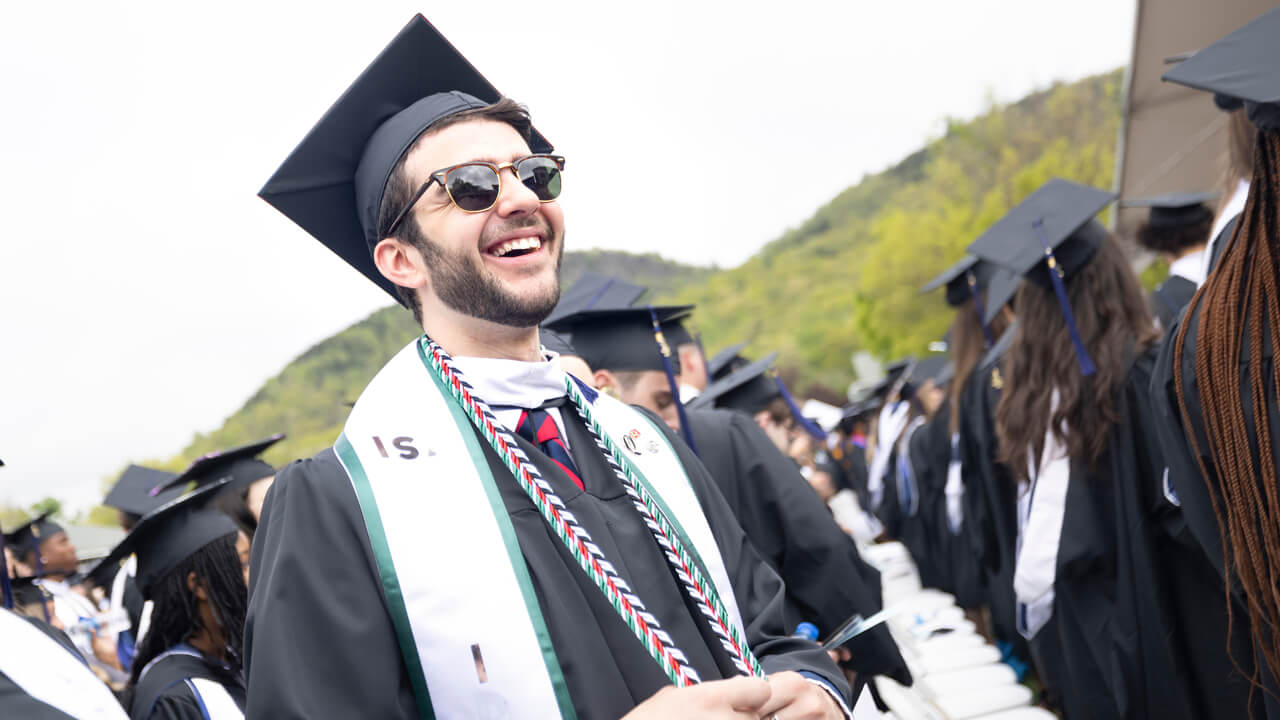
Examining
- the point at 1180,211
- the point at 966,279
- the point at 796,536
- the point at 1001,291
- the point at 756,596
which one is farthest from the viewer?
the point at 966,279

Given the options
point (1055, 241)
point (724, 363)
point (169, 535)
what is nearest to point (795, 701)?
point (169, 535)

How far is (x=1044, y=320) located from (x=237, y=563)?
3.09 metres

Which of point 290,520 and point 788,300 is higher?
point 290,520

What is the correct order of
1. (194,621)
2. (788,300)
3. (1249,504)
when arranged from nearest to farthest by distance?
1. (1249,504)
2. (194,621)
3. (788,300)

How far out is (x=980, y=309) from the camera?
5738 mm

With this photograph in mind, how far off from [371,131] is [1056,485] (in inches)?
115

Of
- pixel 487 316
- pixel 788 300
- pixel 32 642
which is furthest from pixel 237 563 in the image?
pixel 788 300

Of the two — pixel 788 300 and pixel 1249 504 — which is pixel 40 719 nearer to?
pixel 1249 504

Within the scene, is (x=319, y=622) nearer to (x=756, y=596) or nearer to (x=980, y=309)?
(x=756, y=596)

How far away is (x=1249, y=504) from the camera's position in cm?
198

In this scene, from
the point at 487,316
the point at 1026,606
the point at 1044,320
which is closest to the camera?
the point at 487,316

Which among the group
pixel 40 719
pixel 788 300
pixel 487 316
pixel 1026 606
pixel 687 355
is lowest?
pixel 788 300

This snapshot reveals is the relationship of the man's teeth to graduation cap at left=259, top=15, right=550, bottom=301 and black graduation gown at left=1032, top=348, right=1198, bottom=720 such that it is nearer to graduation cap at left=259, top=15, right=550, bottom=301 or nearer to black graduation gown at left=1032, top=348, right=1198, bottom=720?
graduation cap at left=259, top=15, right=550, bottom=301

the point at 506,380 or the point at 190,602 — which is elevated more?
the point at 506,380
